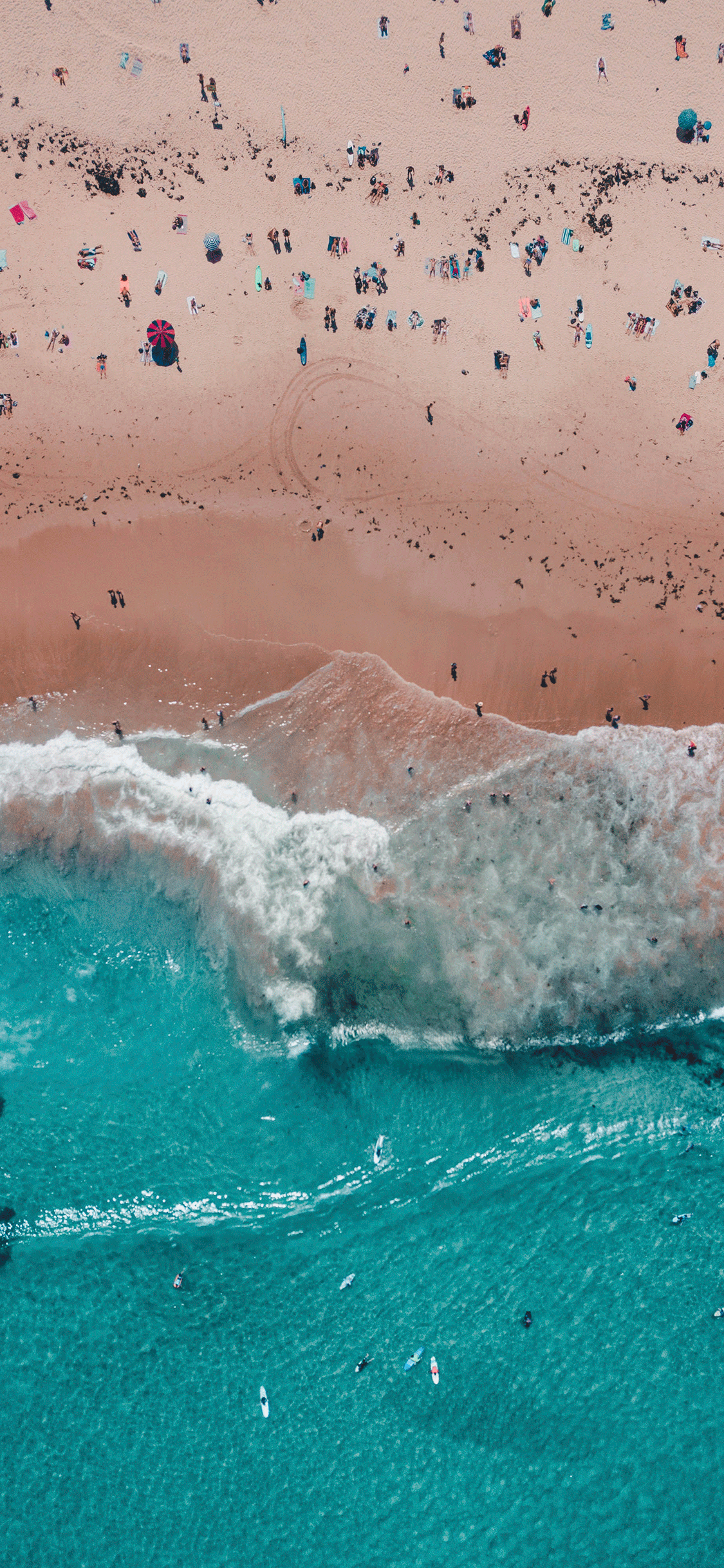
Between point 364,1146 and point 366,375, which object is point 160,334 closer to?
point 366,375

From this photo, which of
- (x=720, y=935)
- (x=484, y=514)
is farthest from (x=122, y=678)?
(x=720, y=935)

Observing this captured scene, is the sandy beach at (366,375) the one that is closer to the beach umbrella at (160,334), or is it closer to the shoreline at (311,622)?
the shoreline at (311,622)

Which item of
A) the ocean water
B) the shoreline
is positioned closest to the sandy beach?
the shoreline

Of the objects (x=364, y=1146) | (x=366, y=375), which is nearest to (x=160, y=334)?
(x=366, y=375)

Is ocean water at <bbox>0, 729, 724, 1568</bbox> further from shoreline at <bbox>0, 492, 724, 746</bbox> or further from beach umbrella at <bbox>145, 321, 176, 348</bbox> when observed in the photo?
beach umbrella at <bbox>145, 321, 176, 348</bbox>

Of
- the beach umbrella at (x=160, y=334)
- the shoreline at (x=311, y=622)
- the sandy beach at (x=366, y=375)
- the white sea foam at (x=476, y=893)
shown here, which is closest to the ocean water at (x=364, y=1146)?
the white sea foam at (x=476, y=893)

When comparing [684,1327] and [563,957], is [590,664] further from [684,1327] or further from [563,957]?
[684,1327]
